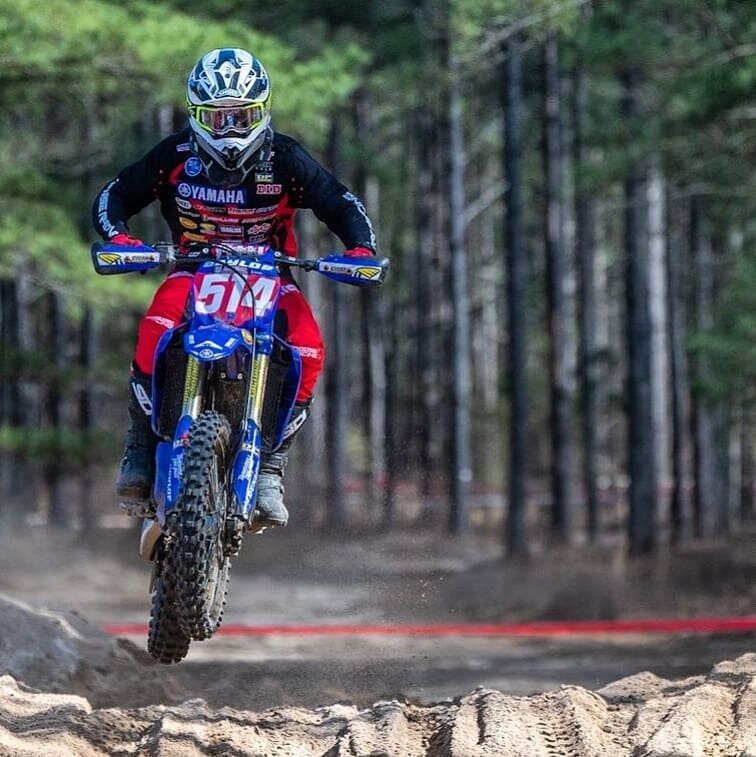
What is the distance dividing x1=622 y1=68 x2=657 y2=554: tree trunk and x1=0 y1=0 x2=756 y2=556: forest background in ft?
0.16

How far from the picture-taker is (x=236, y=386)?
7.31m

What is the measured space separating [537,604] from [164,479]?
1279 centimetres

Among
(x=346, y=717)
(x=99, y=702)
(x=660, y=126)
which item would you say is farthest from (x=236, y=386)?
(x=660, y=126)

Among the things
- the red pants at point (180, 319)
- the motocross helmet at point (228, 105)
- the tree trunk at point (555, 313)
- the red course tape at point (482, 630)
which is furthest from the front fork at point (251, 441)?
the tree trunk at point (555, 313)

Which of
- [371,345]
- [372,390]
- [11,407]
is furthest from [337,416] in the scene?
[372,390]

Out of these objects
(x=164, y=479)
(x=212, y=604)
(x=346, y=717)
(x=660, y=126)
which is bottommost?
(x=346, y=717)

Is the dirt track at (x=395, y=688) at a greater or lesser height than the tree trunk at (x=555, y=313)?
lesser

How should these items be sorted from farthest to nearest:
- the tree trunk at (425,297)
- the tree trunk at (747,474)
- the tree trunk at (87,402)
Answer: the tree trunk at (747,474)
the tree trunk at (425,297)
the tree trunk at (87,402)

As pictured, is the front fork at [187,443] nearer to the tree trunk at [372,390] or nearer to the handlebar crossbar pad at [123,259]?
the handlebar crossbar pad at [123,259]

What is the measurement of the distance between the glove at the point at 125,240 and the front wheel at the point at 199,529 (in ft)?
3.08

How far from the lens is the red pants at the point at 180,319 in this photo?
7277mm

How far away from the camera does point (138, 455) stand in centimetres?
741

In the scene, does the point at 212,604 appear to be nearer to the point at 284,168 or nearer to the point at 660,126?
the point at 284,168

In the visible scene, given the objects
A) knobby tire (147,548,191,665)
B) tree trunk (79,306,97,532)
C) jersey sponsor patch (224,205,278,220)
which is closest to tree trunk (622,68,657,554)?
tree trunk (79,306,97,532)
